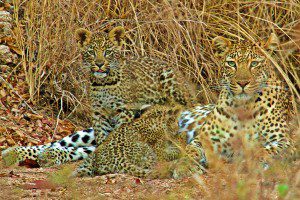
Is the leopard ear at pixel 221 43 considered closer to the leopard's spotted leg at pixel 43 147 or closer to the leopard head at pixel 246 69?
the leopard head at pixel 246 69

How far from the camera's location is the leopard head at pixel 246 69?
7316 mm

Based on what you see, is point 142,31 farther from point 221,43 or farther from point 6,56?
point 221,43

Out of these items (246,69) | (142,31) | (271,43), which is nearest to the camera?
(246,69)

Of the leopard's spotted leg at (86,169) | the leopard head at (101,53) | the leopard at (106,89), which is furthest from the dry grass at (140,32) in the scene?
the leopard's spotted leg at (86,169)

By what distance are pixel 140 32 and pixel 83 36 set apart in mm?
1535

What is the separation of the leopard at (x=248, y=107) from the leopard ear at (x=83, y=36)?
4.41ft

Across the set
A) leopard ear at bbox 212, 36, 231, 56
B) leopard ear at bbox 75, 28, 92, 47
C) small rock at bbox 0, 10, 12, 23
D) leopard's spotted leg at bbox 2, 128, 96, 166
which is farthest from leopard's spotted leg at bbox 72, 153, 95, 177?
small rock at bbox 0, 10, 12, 23

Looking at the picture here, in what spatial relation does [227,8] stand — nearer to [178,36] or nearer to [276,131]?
[178,36]

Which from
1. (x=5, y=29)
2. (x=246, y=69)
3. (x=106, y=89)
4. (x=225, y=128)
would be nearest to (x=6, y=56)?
(x=5, y=29)

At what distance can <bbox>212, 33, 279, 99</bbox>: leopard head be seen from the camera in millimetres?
7316

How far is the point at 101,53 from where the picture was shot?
26.1ft

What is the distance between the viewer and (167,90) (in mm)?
9117

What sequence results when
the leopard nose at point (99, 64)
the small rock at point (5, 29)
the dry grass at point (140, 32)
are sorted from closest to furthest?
the leopard nose at point (99, 64) < the dry grass at point (140, 32) < the small rock at point (5, 29)

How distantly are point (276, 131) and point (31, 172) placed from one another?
2.44m
